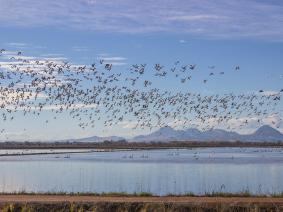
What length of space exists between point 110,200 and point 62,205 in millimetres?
2587

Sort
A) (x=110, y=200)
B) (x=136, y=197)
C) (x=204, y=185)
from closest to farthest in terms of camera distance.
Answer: (x=110, y=200)
(x=136, y=197)
(x=204, y=185)

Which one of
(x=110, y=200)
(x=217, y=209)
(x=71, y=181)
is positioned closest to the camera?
(x=217, y=209)

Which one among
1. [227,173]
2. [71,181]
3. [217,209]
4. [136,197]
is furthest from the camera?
[227,173]

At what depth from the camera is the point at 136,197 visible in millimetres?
31391

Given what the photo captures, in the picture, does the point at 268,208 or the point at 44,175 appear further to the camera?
the point at 44,175

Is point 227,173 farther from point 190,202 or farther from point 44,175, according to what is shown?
point 190,202

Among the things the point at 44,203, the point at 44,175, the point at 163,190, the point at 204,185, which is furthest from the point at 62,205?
the point at 44,175

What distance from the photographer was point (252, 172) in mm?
60688

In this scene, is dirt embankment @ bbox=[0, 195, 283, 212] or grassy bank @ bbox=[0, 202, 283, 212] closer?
grassy bank @ bbox=[0, 202, 283, 212]

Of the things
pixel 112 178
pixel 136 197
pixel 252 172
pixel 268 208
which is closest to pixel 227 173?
pixel 252 172

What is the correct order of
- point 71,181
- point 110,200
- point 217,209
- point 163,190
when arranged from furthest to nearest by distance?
point 71,181, point 163,190, point 110,200, point 217,209

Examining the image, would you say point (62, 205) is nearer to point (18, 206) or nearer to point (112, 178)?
point (18, 206)

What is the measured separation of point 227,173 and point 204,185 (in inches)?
532

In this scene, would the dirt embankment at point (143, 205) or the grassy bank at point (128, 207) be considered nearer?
the grassy bank at point (128, 207)
